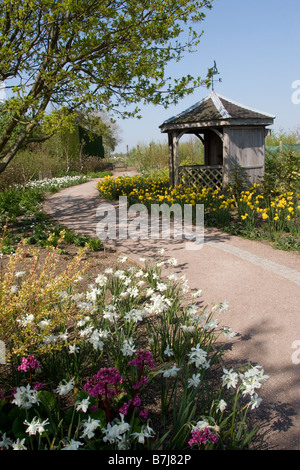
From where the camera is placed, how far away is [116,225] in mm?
8422

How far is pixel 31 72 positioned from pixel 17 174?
6.71 m

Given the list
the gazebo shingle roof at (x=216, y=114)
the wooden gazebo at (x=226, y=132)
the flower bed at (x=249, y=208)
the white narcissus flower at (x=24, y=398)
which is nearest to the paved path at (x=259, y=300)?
the flower bed at (x=249, y=208)

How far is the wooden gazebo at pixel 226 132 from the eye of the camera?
10.3 meters

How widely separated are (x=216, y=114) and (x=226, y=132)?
599mm

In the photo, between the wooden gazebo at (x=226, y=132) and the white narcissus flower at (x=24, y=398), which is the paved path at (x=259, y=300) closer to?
the white narcissus flower at (x=24, y=398)

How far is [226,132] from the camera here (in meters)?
10.4

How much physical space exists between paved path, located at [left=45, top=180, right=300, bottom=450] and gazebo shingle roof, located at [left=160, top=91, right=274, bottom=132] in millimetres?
4148

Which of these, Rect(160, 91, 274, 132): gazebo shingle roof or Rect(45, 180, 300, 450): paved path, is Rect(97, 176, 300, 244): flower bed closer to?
Rect(45, 180, 300, 450): paved path

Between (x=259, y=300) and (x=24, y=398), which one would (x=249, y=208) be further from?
(x=24, y=398)

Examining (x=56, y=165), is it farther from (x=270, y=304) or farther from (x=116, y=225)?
(x=270, y=304)

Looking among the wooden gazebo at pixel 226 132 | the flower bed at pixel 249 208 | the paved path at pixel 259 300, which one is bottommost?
the paved path at pixel 259 300

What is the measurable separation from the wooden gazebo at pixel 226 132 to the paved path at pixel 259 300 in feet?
12.2
